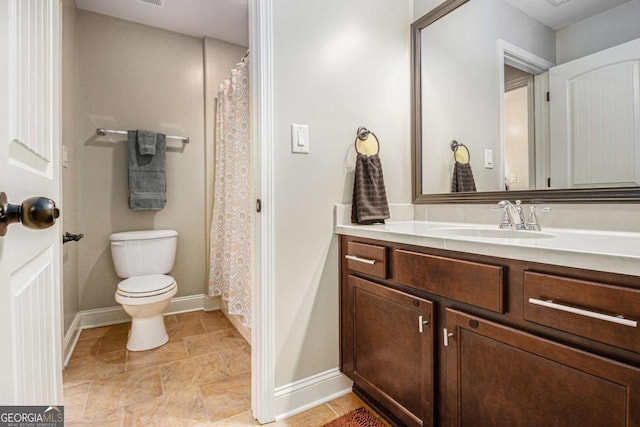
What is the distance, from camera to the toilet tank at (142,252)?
88.0 inches

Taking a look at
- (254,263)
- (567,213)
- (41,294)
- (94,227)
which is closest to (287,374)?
(254,263)

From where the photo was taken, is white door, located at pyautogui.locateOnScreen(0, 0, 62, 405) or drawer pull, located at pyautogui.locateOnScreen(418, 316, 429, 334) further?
drawer pull, located at pyautogui.locateOnScreen(418, 316, 429, 334)

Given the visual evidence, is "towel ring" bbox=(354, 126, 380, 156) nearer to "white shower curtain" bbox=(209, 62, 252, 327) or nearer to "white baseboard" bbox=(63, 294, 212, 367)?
"white shower curtain" bbox=(209, 62, 252, 327)

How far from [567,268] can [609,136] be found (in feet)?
2.35

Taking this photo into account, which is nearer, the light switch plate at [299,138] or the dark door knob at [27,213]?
the dark door knob at [27,213]

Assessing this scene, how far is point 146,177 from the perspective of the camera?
7.83ft

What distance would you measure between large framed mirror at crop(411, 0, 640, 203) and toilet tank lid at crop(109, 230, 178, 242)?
6.07ft

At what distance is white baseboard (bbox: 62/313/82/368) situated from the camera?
5.98 ft

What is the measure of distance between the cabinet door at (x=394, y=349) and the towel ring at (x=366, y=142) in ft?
2.08

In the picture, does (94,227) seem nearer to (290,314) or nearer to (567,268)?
(290,314)

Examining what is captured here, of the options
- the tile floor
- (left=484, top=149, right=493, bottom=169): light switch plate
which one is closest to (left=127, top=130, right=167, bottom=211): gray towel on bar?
the tile floor

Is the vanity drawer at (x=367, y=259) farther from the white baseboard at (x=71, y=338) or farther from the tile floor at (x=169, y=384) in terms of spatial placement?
the white baseboard at (x=71, y=338)

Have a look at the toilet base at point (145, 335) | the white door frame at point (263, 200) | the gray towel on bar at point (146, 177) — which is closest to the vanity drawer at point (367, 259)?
the white door frame at point (263, 200)

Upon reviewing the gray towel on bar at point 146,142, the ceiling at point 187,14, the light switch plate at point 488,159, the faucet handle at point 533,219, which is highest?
the ceiling at point 187,14
